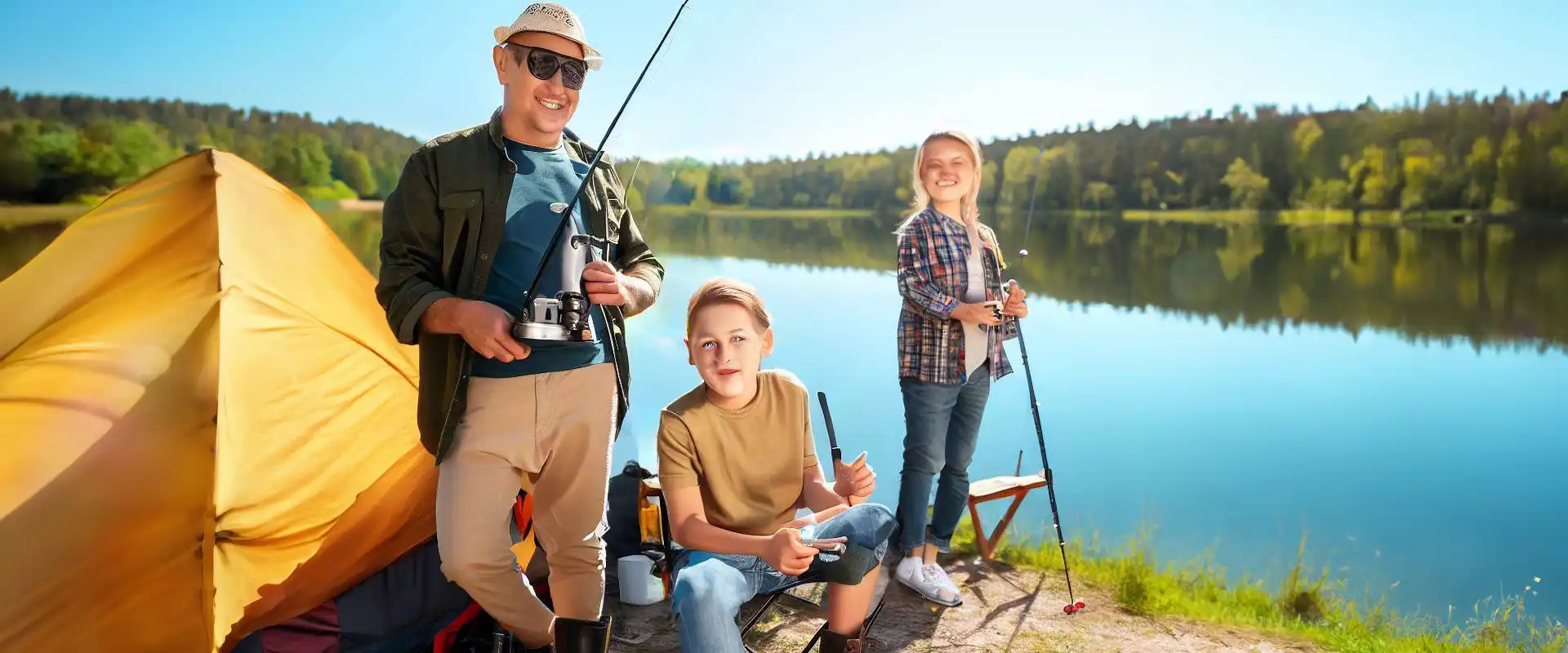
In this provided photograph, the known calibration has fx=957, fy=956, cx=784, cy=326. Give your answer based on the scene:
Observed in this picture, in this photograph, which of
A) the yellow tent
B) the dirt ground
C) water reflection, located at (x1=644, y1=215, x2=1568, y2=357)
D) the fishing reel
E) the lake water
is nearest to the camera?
the fishing reel

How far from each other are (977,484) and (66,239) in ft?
11.4

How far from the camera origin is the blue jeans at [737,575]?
2.10m

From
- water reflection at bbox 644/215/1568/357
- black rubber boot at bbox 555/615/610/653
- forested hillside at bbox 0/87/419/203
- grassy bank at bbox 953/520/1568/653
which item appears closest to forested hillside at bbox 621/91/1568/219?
water reflection at bbox 644/215/1568/357

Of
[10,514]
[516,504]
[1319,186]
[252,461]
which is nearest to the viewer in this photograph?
[10,514]

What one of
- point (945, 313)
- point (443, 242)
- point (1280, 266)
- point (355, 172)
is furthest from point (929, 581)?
point (1280, 266)

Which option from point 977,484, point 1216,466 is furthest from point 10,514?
point 1216,466

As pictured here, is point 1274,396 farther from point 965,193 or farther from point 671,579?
point 671,579

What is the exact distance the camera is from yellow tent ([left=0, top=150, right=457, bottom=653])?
2266 mm

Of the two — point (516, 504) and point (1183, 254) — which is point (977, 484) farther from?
point (1183, 254)

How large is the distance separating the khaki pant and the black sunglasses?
0.67 m

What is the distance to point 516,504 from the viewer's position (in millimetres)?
3031

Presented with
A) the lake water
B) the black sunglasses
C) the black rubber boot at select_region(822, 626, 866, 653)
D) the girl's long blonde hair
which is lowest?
the lake water

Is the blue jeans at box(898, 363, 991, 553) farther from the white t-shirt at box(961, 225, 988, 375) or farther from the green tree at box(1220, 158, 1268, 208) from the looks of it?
the green tree at box(1220, 158, 1268, 208)

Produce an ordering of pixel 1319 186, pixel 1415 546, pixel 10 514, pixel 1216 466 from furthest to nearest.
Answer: pixel 1319 186 → pixel 1216 466 → pixel 1415 546 → pixel 10 514
